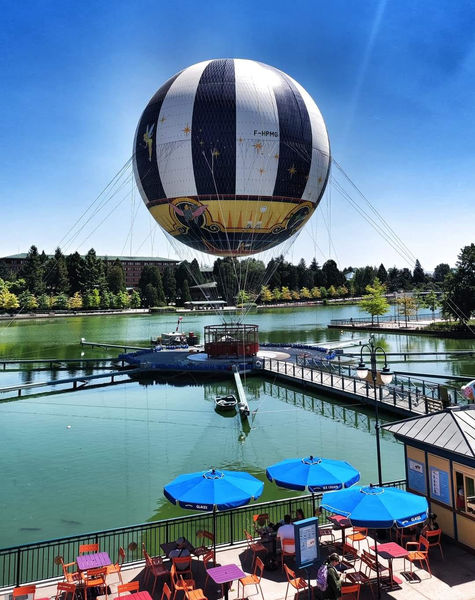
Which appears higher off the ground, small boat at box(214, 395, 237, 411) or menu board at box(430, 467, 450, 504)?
menu board at box(430, 467, 450, 504)

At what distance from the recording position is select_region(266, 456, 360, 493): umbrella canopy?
9953mm

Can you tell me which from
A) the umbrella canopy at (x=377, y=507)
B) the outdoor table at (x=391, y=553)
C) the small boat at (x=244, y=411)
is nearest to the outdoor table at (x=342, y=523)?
the outdoor table at (x=391, y=553)

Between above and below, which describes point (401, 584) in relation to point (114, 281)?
below

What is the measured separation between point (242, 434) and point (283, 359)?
49.5 ft

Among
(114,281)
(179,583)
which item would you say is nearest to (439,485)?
(179,583)

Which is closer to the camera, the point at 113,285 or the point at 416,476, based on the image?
the point at 416,476

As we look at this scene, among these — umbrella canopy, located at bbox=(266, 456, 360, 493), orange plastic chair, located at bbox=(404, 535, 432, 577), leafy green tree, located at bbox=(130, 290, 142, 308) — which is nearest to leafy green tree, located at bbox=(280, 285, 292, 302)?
leafy green tree, located at bbox=(130, 290, 142, 308)

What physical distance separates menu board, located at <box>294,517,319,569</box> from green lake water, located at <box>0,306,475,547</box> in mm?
6601

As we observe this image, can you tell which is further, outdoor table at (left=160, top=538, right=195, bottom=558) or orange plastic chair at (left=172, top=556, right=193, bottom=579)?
outdoor table at (left=160, top=538, right=195, bottom=558)

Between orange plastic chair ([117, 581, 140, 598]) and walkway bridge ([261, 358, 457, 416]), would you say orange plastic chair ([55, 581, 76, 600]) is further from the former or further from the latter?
walkway bridge ([261, 358, 457, 416])

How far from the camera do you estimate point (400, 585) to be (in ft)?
28.2

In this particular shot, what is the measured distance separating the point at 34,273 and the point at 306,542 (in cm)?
12443

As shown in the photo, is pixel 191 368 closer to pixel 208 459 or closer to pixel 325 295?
pixel 208 459

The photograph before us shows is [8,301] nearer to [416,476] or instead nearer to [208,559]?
[208,559]
